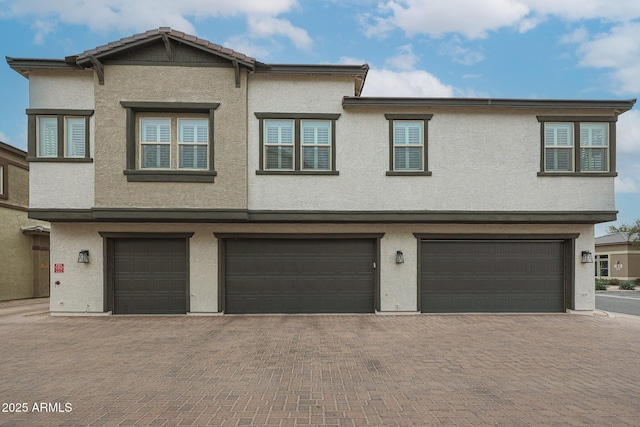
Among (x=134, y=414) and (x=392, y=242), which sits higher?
(x=392, y=242)

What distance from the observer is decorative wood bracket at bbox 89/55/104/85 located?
959 centimetres

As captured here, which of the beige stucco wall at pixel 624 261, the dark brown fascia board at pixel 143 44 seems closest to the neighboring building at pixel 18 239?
the dark brown fascia board at pixel 143 44

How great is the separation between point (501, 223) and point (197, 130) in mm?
9839

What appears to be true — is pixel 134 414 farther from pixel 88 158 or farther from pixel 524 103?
pixel 524 103

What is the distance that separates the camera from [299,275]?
36.0ft

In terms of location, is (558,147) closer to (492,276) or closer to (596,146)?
(596,146)

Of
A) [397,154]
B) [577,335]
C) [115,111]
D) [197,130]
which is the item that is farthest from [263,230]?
[577,335]

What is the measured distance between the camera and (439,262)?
1111cm

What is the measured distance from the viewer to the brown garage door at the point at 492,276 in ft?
36.3

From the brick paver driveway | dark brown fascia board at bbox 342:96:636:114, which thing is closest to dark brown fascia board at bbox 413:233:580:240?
the brick paver driveway

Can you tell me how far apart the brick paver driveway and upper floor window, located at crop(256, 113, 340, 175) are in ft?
15.3

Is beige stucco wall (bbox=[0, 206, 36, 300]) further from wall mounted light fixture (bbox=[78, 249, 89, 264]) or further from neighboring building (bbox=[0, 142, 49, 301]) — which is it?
wall mounted light fixture (bbox=[78, 249, 89, 264])

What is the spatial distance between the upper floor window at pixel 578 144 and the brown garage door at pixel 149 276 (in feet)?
38.7

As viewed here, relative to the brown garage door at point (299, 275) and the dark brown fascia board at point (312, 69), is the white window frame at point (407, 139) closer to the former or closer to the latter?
the dark brown fascia board at point (312, 69)
